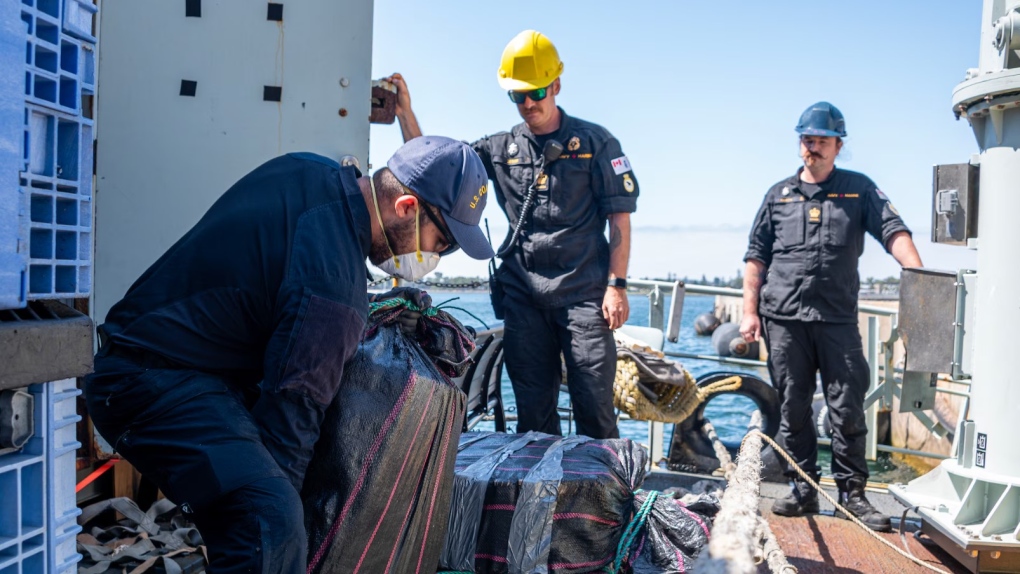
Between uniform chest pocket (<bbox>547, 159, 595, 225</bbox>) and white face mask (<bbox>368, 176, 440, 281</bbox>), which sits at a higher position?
uniform chest pocket (<bbox>547, 159, 595, 225</bbox>)

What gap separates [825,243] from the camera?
4781mm

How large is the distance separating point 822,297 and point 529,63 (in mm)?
2111

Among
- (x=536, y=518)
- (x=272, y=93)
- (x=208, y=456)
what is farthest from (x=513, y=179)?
(x=208, y=456)

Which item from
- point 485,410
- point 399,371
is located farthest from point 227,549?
point 485,410

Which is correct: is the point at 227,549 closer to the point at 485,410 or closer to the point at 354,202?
the point at 354,202

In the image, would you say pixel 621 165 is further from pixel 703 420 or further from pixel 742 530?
pixel 742 530

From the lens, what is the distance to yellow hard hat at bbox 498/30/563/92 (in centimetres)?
429

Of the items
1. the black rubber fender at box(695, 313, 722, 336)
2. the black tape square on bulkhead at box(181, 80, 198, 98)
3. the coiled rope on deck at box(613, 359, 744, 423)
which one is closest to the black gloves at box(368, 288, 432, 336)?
the black tape square on bulkhead at box(181, 80, 198, 98)

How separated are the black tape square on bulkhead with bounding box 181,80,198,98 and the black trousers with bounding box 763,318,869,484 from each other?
3380 mm

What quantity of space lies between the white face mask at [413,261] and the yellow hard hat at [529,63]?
1991 mm

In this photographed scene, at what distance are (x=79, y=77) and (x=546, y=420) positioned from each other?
3.07 meters

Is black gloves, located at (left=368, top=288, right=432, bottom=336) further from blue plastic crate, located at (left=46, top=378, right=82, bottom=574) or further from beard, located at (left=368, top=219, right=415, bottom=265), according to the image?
blue plastic crate, located at (left=46, top=378, right=82, bottom=574)

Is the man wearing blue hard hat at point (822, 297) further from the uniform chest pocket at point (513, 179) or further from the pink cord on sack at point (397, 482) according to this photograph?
the pink cord on sack at point (397, 482)

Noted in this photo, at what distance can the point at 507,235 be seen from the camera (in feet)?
14.9
